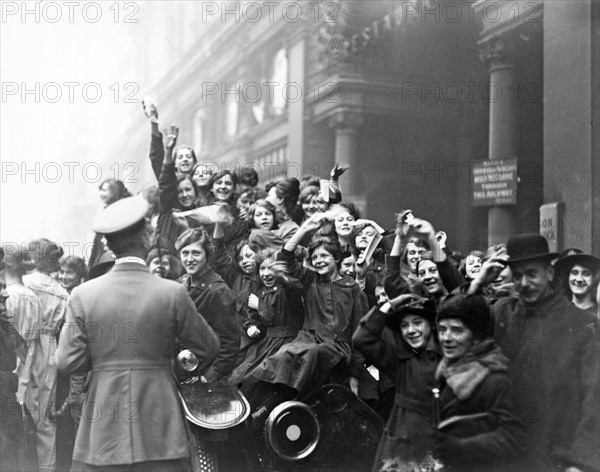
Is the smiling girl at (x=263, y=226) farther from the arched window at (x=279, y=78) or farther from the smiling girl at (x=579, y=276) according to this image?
the arched window at (x=279, y=78)

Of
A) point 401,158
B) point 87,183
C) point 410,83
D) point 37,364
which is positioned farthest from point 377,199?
point 87,183

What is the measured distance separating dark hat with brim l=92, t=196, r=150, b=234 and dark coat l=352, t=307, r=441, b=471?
1.42 m

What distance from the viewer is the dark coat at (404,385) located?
15.6 ft

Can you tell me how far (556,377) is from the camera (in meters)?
4.75

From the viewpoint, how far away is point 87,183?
16.9 m

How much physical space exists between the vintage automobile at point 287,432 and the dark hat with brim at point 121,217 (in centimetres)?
129

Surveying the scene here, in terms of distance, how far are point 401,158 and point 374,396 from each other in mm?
6808

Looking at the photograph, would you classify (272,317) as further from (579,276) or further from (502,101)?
(502,101)

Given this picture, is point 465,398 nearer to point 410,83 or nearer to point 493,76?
point 493,76

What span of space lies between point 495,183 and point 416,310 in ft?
13.2

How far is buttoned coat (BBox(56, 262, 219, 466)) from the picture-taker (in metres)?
4.43

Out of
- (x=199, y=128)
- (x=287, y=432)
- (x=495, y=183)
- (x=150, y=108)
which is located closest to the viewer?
(x=287, y=432)

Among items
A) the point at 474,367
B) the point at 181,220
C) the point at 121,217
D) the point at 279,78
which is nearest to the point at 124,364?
the point at 121,217

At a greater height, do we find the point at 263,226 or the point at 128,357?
the point at 263,226
